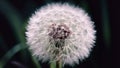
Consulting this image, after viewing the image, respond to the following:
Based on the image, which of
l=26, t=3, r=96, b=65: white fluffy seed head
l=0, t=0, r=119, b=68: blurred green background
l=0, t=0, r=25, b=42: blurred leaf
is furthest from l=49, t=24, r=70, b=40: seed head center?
l=0, t=0, r=25, b=42: blurred leaf

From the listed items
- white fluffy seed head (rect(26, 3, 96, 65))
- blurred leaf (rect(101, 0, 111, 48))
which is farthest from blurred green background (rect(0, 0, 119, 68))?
white fluffy seed head (rect(26, 3, 96, 65))

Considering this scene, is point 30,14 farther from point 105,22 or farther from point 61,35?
point 61,35

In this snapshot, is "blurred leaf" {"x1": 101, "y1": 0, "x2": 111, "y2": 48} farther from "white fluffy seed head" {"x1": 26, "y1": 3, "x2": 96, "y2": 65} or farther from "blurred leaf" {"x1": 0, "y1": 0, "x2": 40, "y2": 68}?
"white fluffy seed head" {"x1": 26, "y1": 3, "x2": 96, "y2": 65}

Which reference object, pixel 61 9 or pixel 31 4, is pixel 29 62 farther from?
pixel 61 9

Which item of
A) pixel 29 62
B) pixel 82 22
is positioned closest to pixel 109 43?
pixel 29 62

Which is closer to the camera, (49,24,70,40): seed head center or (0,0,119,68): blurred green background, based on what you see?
(49,24,70,40): seed head center

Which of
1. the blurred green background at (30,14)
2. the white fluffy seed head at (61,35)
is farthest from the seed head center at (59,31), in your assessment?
the blurred green background at (30,14)

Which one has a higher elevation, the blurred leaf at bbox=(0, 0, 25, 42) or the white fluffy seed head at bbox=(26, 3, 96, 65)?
the blurred leaf at bbox=(0, 0, 25, 42)

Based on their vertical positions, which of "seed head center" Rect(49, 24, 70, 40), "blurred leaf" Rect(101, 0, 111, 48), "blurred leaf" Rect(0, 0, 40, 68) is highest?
"blurred leaf" Rect(0, 0, 40, 68)
